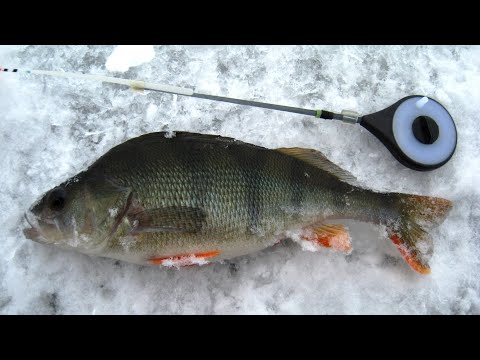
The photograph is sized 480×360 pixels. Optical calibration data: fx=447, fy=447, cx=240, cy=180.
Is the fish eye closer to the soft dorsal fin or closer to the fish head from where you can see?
the fish head

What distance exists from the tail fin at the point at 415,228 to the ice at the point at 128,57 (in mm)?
1551

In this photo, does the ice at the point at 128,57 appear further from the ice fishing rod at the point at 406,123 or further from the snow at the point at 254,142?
the ice fishing rod at the point at 406,123

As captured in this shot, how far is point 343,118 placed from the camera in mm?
2262

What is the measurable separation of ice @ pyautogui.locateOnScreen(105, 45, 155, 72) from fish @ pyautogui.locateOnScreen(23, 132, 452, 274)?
0.69 meters

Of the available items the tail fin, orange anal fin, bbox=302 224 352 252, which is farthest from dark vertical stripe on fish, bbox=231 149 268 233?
the tail fin

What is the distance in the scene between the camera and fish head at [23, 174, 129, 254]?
1.87 meters

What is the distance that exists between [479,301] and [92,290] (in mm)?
1821

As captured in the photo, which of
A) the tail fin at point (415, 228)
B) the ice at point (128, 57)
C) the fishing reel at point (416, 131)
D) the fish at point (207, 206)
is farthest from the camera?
the ice at point (128, 57)

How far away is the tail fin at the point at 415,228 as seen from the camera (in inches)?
80.0

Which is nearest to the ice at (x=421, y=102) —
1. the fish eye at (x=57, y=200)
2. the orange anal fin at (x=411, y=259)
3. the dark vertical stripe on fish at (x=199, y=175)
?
the orange anal fin at (x=411, y=259)

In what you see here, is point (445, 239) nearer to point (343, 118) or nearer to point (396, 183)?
point (396, 183)

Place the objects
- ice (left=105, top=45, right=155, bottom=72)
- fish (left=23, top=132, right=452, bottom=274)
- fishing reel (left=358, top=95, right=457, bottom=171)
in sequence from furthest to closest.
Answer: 1. ice (left=105, top=45, right=155, bottom=72)
2. fishing reel (left=358, top=95, right=457, bottom=171)
3. fish (left=23, top=132, right=452, bottom=274)

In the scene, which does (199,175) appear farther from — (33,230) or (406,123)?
(406,123)

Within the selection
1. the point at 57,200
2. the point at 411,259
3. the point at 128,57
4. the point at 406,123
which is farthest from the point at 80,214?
the point at 406,123
